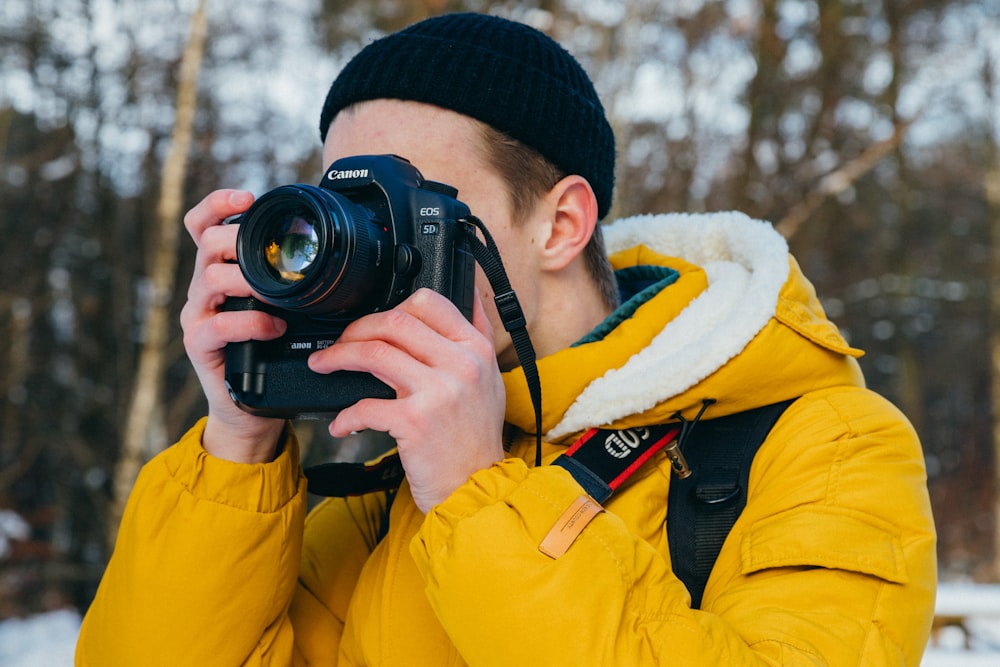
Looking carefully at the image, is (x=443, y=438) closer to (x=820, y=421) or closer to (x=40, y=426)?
(x=820, y=421)

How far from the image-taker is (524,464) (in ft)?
2.95

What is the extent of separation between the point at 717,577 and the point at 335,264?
561 millimetres

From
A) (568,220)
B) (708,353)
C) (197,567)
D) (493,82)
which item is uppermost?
(493,82)

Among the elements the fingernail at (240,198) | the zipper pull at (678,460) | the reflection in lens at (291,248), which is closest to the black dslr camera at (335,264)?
the reflection in lens at (291,248)

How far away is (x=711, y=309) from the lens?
1.17 m

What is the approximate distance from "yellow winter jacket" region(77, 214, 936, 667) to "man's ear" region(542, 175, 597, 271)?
0.13 m

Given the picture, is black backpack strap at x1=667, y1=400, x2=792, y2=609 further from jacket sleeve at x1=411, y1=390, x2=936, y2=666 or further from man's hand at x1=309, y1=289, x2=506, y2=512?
man's hand at x1=309, y1=289, x2=506, y2=512

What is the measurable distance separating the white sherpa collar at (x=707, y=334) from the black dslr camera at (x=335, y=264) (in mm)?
232

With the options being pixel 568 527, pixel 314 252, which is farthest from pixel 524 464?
pixel 314 252

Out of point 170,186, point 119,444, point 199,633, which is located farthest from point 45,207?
point 199,633

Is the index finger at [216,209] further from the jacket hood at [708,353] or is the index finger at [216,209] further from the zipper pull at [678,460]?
the zipper pull at [678,460]

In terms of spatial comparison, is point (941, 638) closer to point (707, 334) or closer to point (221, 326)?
point (707, 334)

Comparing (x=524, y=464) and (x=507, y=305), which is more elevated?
(x=507, y=305)

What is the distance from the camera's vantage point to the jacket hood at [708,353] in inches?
41.9
